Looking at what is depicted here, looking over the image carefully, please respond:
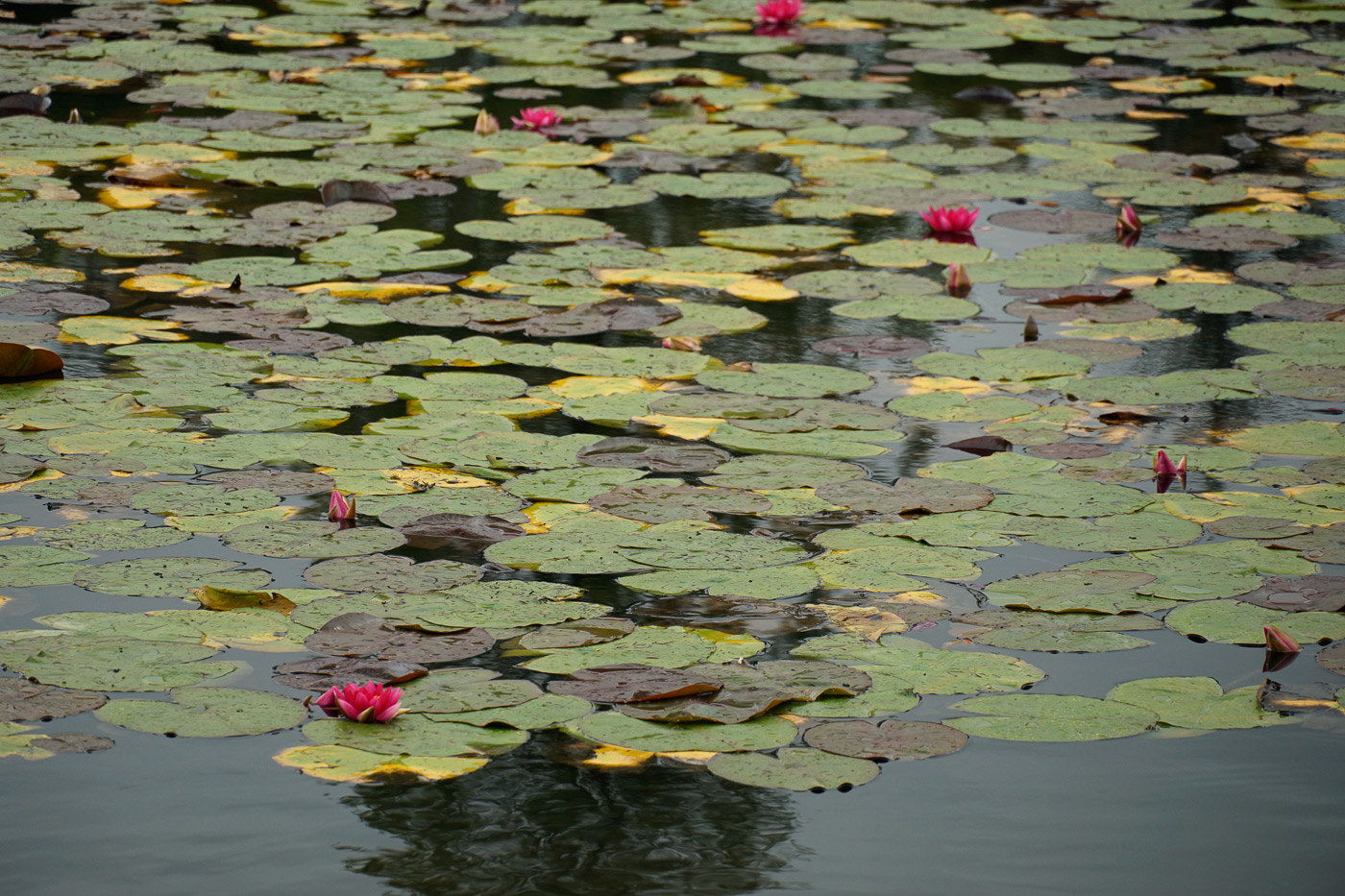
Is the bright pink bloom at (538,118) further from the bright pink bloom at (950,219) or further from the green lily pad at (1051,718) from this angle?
the green lily pad at (1051,718)

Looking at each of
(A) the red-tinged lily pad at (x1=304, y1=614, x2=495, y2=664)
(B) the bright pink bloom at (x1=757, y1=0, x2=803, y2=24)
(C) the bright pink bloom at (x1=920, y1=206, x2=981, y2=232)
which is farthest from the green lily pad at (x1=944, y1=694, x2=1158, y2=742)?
(B) the bright pink bloom at (x1=757, y1=0, x2=803, y2=24)

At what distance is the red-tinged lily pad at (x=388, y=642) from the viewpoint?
2.93 metres

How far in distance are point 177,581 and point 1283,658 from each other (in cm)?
223

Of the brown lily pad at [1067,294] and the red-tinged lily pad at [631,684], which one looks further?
the brown lily pad at [1067,294]

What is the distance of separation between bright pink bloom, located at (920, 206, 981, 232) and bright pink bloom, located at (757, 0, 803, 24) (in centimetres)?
385

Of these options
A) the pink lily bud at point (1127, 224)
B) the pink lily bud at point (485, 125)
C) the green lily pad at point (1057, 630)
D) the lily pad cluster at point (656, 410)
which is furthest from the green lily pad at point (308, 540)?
the pink lily bud at point (485, 125)

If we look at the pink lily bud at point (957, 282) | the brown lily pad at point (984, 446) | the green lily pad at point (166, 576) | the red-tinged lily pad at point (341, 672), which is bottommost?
the red-tinged lily pad at point (341, 672)

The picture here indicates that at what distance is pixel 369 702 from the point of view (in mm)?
2707

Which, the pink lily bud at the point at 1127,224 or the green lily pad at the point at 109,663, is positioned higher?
the pink lily bud at the point at 1127,224

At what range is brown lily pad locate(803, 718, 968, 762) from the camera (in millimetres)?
2674

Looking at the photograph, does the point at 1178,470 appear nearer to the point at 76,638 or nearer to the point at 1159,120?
the point at 76,638

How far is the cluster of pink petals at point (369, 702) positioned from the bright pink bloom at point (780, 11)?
7.18 metres

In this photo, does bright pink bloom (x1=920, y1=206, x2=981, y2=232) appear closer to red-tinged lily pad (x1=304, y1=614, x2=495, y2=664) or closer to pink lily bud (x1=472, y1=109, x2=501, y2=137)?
pink lily bud (x1=472, y1=109, x2=501, y2=137)

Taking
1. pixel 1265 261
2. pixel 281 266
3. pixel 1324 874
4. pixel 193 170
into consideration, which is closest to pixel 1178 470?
pixel 1324 874
